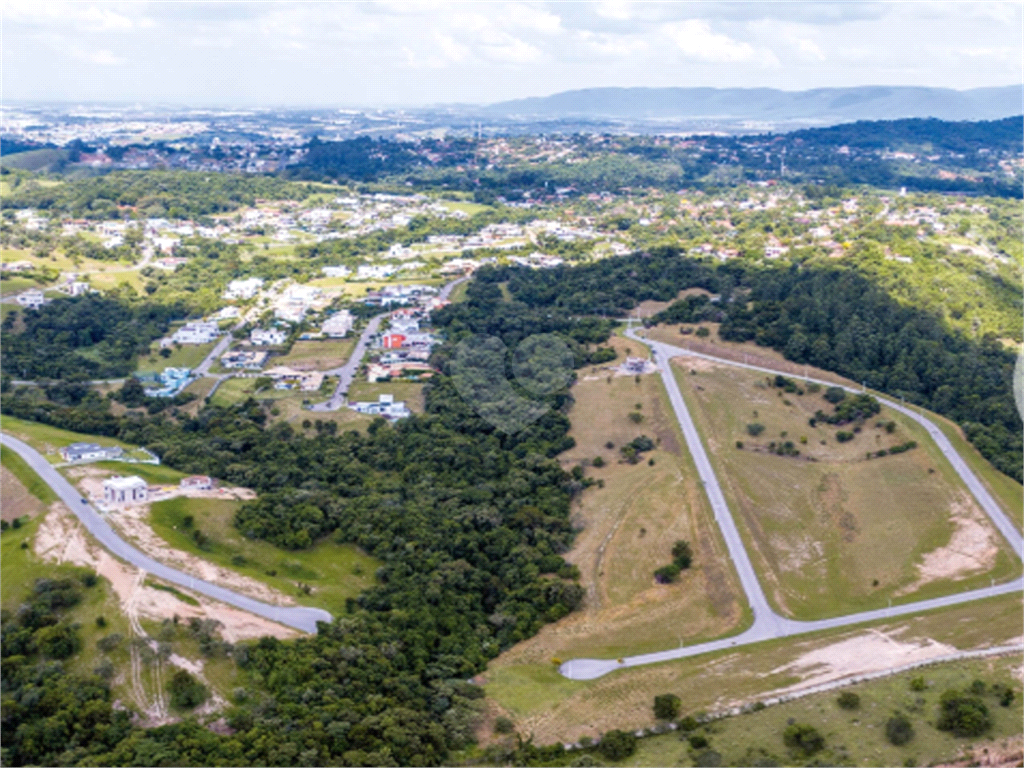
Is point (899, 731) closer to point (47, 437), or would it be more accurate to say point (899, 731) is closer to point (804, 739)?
point (804, 739)

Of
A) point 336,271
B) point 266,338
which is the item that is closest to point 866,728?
point 266,338

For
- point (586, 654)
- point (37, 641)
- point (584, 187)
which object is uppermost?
point (584, 187)

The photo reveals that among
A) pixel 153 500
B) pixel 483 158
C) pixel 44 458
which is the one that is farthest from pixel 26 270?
pixel 483 158

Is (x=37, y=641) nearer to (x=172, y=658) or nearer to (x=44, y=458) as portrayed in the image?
(x=172, y=658)

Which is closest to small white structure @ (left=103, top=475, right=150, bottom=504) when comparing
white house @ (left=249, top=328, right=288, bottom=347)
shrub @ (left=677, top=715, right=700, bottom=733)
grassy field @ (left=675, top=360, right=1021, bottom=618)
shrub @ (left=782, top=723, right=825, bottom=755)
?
shrub @ (left=677, top=715, right=700, bottom=733)

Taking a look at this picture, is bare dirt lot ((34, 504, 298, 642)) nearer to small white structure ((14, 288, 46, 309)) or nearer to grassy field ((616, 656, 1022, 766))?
grassy field ((616, 656, 1022, 766))
